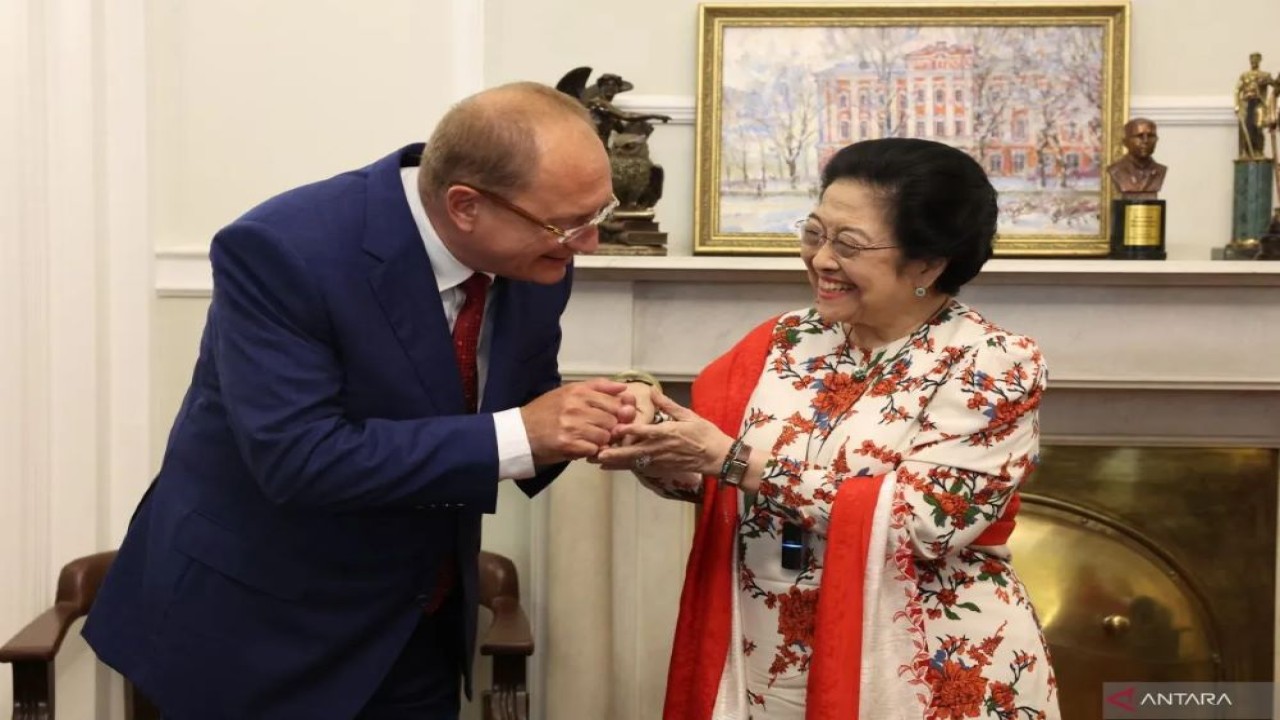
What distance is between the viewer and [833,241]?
6.72 ft

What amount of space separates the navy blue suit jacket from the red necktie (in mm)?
31

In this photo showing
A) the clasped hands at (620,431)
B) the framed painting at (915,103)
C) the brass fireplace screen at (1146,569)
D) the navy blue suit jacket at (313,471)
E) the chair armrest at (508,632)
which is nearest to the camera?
the navy blue suit jacket at (313,471)

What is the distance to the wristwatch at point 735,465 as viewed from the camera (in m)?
2.01

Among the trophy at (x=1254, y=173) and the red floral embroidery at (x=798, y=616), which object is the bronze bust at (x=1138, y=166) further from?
the red floral embroidery at (x=798, y=616)

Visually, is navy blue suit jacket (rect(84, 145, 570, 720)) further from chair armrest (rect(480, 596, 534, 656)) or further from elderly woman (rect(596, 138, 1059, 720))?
chair armrest (rect(480, 596, 534, 656))

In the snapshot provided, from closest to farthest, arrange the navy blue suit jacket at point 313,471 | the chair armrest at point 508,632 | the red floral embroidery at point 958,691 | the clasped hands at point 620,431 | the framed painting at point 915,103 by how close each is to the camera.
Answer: the navy blue suit jacket at point 313,471, the clasped hands at point 620,431, the red floral embroidery at point 958,691, the chair armrest at point 508,632, the framed painting at point 915,103

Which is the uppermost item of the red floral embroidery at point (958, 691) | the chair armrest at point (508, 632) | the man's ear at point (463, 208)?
the man's ear at point (463, 208)

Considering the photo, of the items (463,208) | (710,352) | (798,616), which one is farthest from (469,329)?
(710,352)

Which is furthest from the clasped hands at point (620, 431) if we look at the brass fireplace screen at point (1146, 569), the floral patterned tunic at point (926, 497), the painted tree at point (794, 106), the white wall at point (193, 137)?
the brass fireplace screen at point (1146, 569)

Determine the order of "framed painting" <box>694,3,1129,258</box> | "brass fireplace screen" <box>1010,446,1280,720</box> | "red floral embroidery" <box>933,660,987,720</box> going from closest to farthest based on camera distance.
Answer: "red floral embroidery" <box>933,660,987,720</box> → "framed painting" <box>694,3,1129,258</box> → "brass fireplace screen" <box>1010,446,1280,720</box>

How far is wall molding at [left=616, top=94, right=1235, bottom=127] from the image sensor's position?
3.10 meters

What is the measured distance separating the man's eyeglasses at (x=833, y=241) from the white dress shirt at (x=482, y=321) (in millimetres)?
511

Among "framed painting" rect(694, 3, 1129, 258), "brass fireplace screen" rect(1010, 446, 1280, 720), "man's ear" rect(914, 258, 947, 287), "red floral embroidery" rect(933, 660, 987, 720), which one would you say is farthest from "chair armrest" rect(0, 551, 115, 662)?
"brass fireplace screen" rect(1010, 446, 1280, 720)

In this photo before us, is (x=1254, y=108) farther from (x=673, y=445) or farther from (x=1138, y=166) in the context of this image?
(x=673, y=445)
